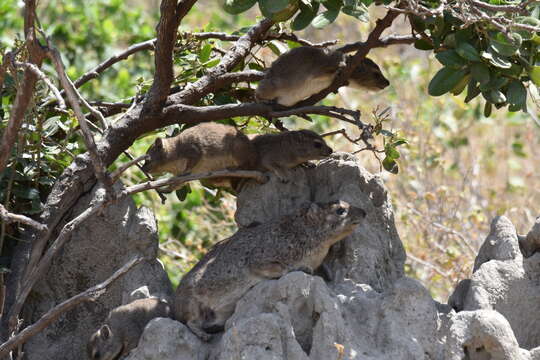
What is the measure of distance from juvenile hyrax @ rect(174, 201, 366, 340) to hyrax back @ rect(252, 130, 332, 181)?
1.56ft

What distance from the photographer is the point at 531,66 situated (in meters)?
5.15

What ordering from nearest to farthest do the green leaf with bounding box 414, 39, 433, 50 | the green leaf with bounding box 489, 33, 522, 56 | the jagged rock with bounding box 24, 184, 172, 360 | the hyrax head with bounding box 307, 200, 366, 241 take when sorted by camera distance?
the green leaf with bounding box 489, 33, 522, 56, the hyrax head with bounding box 307, 200, 366, 241, the jagged rock with bounding box 24, 184, 172, 360, the green leaf with bounding box 414, 39, 433, 50

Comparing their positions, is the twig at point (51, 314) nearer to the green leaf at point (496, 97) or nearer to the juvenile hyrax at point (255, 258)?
the juvenile hyrax at point (255, 258)

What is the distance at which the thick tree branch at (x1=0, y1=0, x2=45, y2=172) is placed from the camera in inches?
187

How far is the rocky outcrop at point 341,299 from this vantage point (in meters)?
4.64

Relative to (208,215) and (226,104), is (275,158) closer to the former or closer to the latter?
(226,104)

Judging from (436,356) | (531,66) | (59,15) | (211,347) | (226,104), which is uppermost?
(59,15)

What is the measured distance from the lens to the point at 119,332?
5102mm

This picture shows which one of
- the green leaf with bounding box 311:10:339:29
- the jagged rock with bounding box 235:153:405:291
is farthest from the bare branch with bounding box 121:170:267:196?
the green leaf with bounding box 311:10:339:29

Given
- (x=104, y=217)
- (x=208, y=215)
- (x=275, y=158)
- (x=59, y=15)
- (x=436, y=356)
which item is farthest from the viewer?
(x=59, y=15)

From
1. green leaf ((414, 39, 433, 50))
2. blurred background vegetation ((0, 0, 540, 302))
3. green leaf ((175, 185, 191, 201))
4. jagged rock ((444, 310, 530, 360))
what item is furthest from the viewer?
green leaf ((175, 185, 191, 201))

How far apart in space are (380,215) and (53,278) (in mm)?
1898

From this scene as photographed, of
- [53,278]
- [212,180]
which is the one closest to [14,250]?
[53,278]

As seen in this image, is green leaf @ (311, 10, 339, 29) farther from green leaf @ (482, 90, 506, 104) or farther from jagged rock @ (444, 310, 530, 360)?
jagged rock @ (444, 310, 530, 360)
